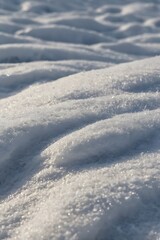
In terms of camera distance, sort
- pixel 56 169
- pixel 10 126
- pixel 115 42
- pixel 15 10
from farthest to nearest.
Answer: pixel 15 10 → pixel 115 42 → pixel 10 126 → pixel 56 169

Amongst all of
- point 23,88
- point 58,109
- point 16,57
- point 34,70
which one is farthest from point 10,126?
point 16,57

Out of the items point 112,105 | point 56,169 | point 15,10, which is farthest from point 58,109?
point 15,10

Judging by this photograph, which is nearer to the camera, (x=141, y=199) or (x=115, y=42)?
(x=141, y=199)

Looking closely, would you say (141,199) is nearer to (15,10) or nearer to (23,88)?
(23,88)

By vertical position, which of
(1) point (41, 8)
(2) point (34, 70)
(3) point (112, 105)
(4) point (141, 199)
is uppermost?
(1) point (41, 8)

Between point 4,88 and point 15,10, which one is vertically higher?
point 15,10

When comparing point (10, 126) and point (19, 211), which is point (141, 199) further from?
point (10, 126)

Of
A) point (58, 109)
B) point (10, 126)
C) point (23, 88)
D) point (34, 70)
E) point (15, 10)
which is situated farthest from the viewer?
point (15, 10)
